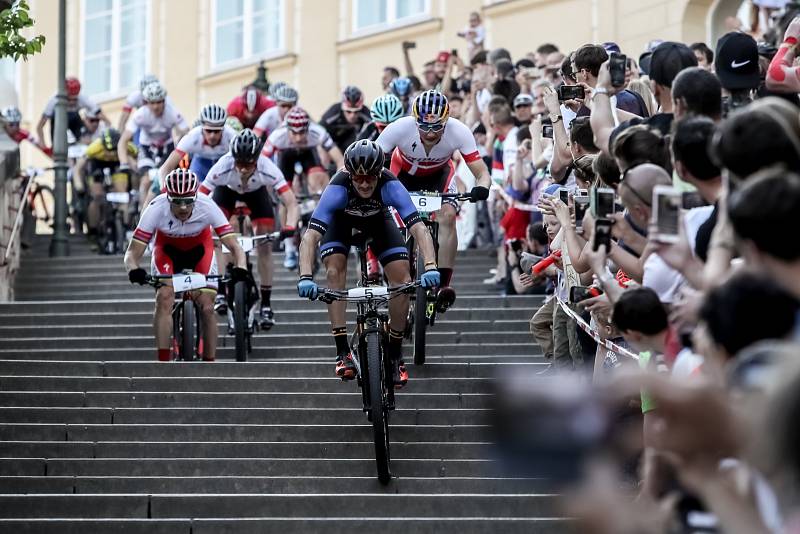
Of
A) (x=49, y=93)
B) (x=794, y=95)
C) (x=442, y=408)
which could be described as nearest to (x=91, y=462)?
(x=442, y=408)

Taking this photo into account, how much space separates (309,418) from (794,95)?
4.43 m

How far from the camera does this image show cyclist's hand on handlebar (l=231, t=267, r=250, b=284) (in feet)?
50.6

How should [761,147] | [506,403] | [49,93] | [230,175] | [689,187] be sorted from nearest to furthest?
[506,403] → [761,147] → [689,187] → [230,175] → [49,93]

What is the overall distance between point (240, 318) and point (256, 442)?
9.20 feet

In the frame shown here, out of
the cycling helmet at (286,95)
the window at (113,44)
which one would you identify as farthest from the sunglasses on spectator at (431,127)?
the window at (113,44)

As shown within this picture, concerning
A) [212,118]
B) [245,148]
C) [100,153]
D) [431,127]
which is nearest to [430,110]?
[431,127]

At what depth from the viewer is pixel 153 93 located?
22.7 meters

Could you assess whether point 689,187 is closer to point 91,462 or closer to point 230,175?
point 91,462

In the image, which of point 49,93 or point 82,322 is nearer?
point 82,322

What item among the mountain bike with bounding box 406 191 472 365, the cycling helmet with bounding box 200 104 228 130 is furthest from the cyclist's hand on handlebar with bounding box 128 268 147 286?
the cycling helmet with bounding box 200 104 228 130

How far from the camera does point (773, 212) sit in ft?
15.3

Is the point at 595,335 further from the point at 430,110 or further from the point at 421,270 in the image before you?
the point at 430,110

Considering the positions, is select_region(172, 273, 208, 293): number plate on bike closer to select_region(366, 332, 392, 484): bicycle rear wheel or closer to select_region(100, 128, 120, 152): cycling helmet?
select_region(366, 332, 392, 484): bicycle rear wheel

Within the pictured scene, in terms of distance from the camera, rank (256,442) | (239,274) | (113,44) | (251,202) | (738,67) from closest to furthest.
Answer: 1. (738,67)
2. (256,442)
3. (239,274)
4. (251,202)
5. (113,44)
